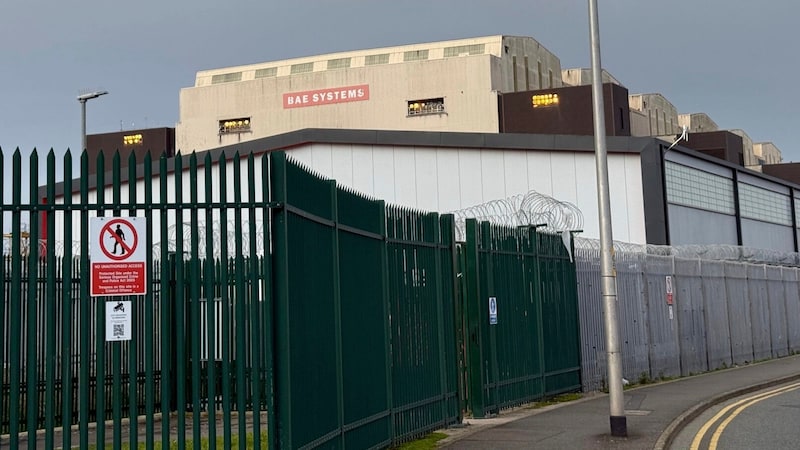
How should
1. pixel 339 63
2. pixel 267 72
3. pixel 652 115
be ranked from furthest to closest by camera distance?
pixel 652 115 < pixel 267 72 < pixel 339 63

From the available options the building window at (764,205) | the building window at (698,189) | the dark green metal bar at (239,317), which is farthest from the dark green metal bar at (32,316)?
the building window at (764,205)

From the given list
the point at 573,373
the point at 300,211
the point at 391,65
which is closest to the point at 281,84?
the point at 391,65

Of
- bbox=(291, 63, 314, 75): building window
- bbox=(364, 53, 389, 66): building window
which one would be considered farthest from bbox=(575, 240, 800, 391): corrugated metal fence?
bbox=(291, 63, 314, 75): building window

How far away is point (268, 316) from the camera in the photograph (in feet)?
25.3

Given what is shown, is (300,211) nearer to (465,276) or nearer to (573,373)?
(465,276)

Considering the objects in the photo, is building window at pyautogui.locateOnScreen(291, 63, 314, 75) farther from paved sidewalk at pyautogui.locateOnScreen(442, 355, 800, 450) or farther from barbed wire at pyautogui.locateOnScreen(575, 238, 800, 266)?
paved sidewalk at pyautogui.locateOnScreen(442, 355, 800, 450)

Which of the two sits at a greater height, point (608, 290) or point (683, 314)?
point (608, 290)

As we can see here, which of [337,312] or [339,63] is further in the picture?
[339,63]

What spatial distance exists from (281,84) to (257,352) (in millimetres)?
65509

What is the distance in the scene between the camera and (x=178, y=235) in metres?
8.06

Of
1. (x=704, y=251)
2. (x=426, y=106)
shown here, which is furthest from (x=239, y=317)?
(x=426, y=106)

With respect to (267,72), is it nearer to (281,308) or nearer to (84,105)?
(84,105)

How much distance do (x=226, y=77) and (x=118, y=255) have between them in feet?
243

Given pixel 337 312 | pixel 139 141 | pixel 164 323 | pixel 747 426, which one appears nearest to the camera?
pixel 164 323
